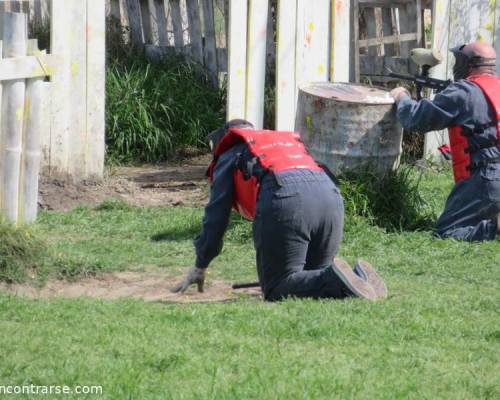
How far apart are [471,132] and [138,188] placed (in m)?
3.24

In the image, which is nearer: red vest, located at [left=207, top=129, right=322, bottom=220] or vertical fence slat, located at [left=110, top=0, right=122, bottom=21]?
red vest, located at [left=207, top=129, right=322, bottom=220]

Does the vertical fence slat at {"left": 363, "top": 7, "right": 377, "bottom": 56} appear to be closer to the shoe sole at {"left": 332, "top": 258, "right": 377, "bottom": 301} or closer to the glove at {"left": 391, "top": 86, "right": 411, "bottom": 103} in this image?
the glove at {"left": 391, "top": 86, "right": 411, "bottom": 103}

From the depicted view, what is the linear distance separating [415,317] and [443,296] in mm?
835

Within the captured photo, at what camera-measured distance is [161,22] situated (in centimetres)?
1281

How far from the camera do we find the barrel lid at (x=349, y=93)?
8.84 m

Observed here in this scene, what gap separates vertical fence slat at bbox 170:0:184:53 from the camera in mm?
12570

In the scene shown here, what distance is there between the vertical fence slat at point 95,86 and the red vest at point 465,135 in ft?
10.3

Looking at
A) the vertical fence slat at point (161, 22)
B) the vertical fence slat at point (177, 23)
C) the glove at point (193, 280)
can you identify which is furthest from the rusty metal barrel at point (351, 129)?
the vertical fence slat at point (161, 22)

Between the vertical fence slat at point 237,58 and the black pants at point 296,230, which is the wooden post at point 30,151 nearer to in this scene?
the black pants at point 296,230

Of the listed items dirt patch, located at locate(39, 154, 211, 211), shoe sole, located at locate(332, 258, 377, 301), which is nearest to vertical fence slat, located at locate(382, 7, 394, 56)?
dirt patch, located at locate(39, 154, 211, 211)

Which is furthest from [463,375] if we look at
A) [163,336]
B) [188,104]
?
[188,104]

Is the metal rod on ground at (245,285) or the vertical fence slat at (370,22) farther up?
the vertical fence slat at (370,22)

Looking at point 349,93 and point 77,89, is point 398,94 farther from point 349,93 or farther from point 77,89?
point 77,89

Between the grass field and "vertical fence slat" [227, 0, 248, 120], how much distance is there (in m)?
2.96
